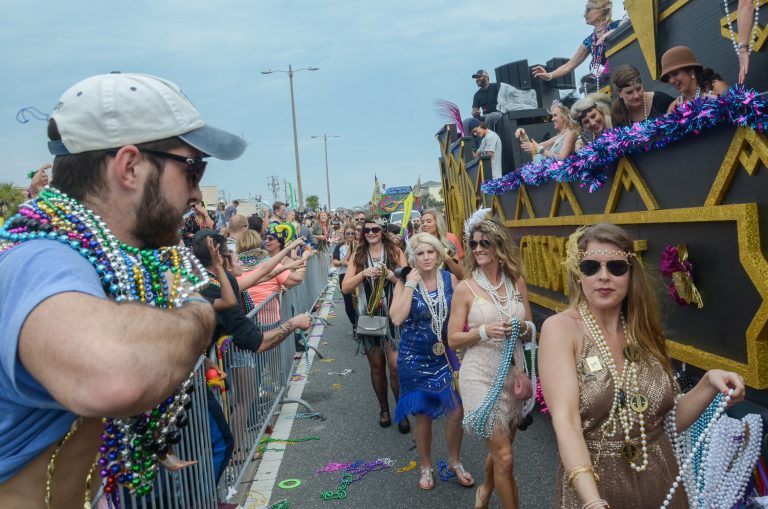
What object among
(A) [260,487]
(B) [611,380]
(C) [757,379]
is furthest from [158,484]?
(C) [757,379]

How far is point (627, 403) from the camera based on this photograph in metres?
2.26

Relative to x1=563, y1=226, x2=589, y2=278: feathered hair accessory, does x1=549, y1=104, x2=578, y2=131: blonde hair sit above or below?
above

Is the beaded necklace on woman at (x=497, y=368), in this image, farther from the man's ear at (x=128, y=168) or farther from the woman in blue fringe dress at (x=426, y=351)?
the man's ear at (x=128, y=168)

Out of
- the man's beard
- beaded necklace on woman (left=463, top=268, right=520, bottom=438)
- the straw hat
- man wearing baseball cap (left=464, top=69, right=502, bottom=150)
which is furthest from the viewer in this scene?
man wearing baseball cap (left=464, top=69, right=502, bottom=150)

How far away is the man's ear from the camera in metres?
1.42

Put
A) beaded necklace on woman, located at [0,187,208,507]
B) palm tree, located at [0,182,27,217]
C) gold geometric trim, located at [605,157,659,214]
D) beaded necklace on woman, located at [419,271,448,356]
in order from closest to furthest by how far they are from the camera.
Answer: beaded necklace on woman, located at [0,187,208,507] < palm tree, located at [0,182,27,217] < gold geometric trim, located at [605,157,659,214] < beaded necklace on woman, located at [419,271,448,356]

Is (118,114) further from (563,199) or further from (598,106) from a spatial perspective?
(598,106)

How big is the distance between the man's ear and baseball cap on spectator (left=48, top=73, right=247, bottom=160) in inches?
0.9

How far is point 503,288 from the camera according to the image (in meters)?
4.12

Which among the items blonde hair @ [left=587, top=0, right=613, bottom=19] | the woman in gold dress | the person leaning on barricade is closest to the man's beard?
the woman in gold dress

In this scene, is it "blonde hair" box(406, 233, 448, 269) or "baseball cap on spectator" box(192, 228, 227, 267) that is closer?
"baseball cap on spectator" box(192, 228, 227, 267)

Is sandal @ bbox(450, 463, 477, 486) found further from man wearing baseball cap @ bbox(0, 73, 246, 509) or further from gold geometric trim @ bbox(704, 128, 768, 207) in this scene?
man wearing baseball cap @ bbox(0, 73, 246, 509)

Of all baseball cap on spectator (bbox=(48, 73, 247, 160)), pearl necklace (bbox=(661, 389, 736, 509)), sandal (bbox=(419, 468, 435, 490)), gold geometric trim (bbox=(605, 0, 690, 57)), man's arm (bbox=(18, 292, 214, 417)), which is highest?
gold geometric trim (bbox=(605, 0, 690, 57))

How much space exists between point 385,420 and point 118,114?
467 centimetres
